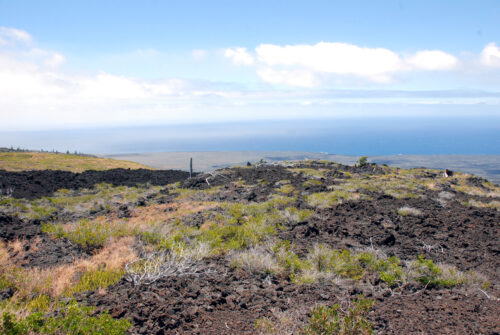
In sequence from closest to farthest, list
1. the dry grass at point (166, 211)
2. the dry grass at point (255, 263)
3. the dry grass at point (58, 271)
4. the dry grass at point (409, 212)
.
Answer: the dry grass at point (58, 271)
the dry grass at point (255, 263)
the dry grass at point (166, 211)
the dry grass at point (409, 212)

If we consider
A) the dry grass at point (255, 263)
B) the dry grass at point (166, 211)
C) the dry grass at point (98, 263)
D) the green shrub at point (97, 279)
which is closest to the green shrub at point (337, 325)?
the dry grass at point (255, 263)

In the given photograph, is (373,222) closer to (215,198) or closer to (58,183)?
(215,198)

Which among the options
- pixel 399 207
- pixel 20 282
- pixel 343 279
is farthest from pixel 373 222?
pixel 20 282

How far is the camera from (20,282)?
4312 mm

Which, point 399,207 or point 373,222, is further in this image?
point 399,207

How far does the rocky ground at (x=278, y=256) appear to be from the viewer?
3.66 m

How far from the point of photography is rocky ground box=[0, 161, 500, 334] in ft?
12.0

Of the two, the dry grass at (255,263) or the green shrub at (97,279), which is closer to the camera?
the green shrub at (97,279)

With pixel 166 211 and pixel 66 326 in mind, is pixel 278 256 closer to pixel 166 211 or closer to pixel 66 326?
pixel 66 326

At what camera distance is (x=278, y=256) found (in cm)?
588

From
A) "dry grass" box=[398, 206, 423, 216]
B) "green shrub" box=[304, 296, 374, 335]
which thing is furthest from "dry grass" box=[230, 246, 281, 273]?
"dry grass" box=[398, 206, 423, 216]

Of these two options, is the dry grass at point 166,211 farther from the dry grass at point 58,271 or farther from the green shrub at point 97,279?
the green shrub at point 97,279

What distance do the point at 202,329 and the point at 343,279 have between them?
8.77 ft

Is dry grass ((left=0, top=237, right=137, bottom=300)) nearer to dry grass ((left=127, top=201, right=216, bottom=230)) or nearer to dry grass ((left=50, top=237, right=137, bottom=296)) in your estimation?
dry grass ((left=50, top=237, right=137, bottom=296))
